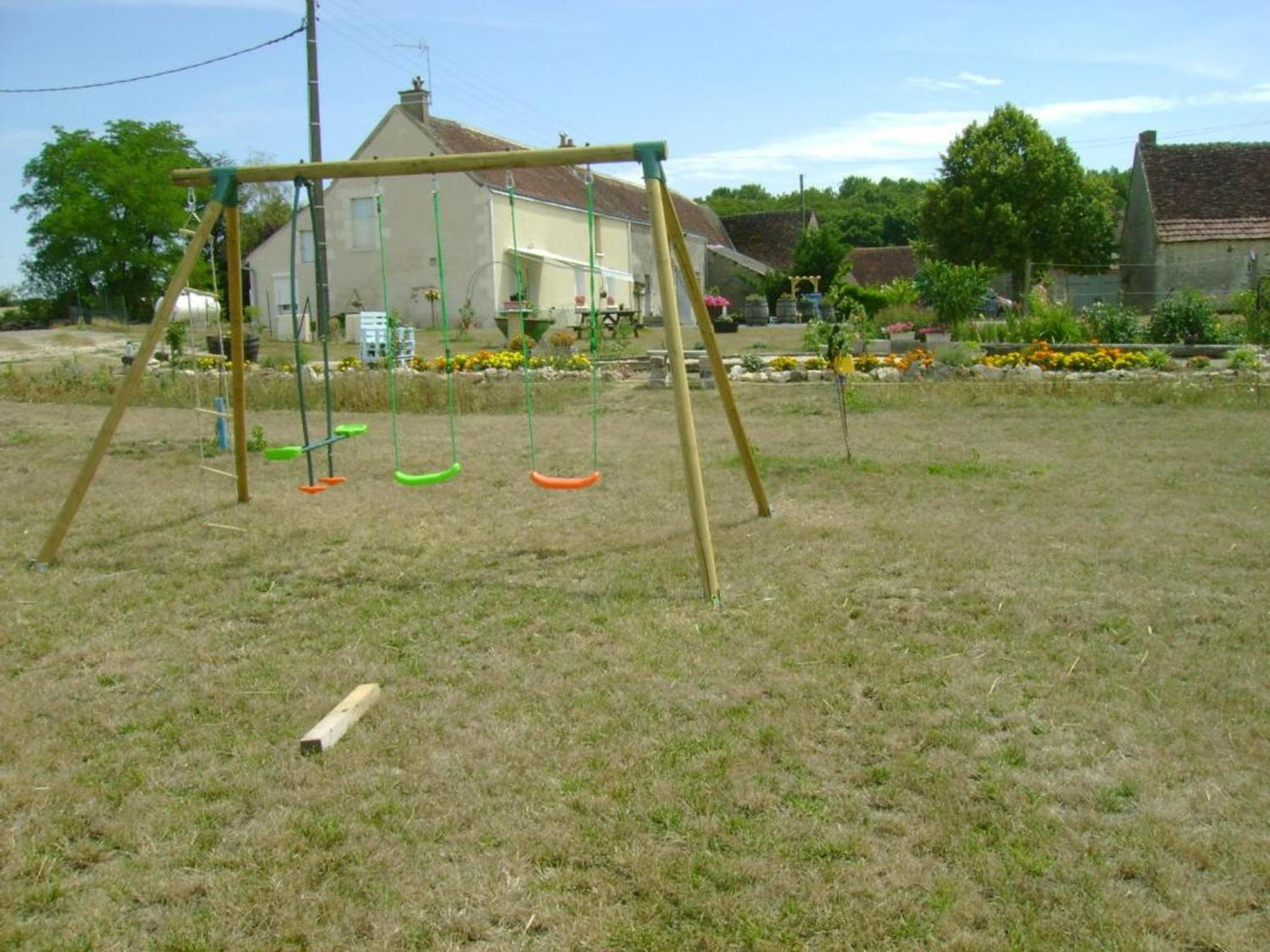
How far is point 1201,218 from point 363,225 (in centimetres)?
2541

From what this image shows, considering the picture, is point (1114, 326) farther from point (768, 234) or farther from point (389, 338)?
point (768, 234)

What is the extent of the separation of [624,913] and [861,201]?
88808mm

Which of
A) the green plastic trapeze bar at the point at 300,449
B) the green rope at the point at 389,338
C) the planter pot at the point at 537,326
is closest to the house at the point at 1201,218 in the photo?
the planter pot at the point at 537,326

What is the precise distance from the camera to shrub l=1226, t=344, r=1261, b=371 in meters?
13.6

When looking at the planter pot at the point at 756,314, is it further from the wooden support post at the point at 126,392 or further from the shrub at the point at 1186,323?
the wooden support post at the point at 126,392

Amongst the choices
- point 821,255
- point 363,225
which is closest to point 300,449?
point 363,225

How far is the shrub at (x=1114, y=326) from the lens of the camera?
16359 millimetres

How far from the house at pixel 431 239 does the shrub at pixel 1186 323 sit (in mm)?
15635

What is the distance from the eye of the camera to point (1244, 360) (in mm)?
13680

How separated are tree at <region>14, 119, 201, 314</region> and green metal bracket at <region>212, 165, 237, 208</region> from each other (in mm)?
48189

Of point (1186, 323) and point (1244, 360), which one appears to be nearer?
point (1244, 360)

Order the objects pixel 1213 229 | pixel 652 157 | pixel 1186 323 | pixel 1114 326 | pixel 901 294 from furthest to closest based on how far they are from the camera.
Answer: pixel 1213 229
pixel 901 294
pixel 1114 326
pixel 1186 323
pixel 652 157

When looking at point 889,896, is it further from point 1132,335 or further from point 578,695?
point 1132,335

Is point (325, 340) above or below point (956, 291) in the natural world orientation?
below
